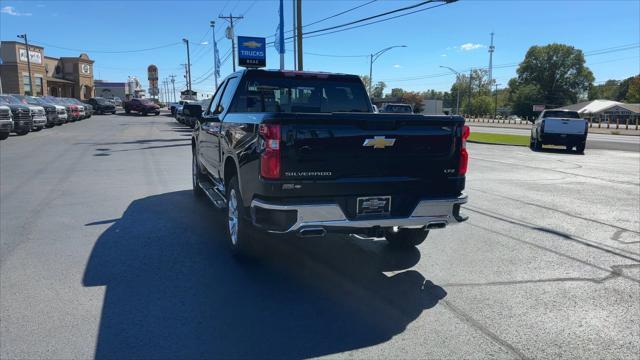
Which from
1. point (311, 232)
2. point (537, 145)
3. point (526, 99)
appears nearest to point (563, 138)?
point (537, 145)

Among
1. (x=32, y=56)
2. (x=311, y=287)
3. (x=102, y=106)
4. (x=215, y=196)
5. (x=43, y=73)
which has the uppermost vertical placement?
(x=32, y=56)

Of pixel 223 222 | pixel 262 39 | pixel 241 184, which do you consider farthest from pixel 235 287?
Answer: pixel 262 39

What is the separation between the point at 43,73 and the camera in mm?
63750

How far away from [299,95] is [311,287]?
9.44 ft

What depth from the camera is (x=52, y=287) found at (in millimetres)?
4402

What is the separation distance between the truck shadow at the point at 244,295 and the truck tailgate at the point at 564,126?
16060 millimetres

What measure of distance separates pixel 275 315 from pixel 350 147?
62.4 inches

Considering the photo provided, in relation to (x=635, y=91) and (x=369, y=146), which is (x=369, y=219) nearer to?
(x=369, y=146)

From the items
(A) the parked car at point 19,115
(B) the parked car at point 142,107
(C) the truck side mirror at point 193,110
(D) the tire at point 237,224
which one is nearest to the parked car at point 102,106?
(B) the parked car at point 142,107

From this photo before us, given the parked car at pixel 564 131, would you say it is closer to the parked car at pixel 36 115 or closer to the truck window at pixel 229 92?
the truck window at pixel 229 92

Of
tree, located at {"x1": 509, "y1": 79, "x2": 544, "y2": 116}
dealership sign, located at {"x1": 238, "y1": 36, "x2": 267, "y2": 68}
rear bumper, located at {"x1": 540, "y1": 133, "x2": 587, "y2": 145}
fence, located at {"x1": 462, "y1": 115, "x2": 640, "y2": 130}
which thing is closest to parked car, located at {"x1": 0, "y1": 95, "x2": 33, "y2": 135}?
A: dealership sign, located at {"x1": 238, "y1": 36, "x2": 267, "y2": 68}

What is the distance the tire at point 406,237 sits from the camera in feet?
18.2

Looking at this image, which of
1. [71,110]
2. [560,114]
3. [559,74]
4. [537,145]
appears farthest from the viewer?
[559,74]

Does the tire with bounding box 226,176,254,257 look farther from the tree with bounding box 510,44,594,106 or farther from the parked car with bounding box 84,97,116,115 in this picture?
the tree with bounding box 510,44,594,106
